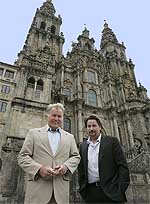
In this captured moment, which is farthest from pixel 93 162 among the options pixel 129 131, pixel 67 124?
pixel 129 131

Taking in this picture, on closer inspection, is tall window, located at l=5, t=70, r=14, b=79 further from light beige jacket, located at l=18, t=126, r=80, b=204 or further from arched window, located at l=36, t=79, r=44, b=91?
light beige jacket, located at l=18, t=126, r=80, b=204

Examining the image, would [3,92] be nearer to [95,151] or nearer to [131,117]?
[95,151]

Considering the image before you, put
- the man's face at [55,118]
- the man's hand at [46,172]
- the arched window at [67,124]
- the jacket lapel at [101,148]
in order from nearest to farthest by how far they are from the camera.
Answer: the man's hand at [46,172], the jacket lapel at [101,148], the man's face at [55,118], the arched window at [67,124]

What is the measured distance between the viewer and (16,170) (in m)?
16.0

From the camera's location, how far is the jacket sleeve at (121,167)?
346 centimetres

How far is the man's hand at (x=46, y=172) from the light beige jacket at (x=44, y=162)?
0.08m

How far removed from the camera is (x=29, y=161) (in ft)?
11.4

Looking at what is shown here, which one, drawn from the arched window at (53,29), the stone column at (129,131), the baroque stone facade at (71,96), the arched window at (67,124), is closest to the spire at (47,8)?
the baroque stone facade at (71,96)

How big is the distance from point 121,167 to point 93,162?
1.99 feet

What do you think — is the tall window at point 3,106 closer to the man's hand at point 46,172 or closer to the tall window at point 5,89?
the tall window at point 5,89

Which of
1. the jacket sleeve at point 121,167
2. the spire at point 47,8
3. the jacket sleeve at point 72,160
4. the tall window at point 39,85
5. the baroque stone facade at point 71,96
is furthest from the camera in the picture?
the spire at point 47,8

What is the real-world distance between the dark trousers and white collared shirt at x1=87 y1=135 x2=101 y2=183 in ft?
0.44

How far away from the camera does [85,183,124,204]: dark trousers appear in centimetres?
354

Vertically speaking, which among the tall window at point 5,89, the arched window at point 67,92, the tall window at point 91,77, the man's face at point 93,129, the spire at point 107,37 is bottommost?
the man's face at point 93,129
